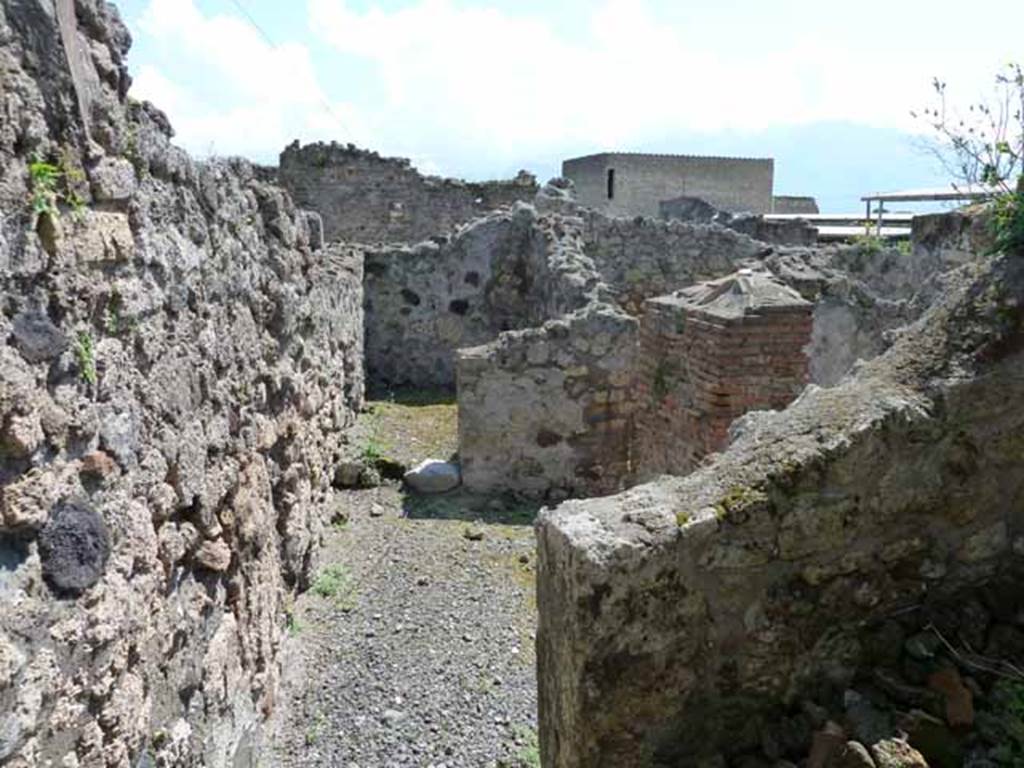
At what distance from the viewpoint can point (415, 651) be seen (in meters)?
4.73

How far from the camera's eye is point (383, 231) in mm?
19000

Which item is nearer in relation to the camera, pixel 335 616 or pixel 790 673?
pixel 790 673

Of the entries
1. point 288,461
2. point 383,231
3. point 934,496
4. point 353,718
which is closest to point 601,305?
point 288,461

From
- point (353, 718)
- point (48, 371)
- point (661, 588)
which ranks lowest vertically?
point (353, 718)

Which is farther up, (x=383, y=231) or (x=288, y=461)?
(x=383, y=231)

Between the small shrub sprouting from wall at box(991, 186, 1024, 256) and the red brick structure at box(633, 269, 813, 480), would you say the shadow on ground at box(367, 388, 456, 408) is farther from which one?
the small shrub sprouting from wall at box(991, 186, 1024, 256)

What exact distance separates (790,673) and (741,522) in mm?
414

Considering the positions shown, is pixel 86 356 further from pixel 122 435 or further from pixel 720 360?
pixel 720 360

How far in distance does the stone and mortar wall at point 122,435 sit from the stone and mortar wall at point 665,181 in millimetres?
23415

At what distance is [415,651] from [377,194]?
15.2 m

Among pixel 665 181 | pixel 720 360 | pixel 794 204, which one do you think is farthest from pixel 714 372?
pixel 794 204

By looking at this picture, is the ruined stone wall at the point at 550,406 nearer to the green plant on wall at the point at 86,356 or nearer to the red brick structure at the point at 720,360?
the red brick structure at the point at 720,360

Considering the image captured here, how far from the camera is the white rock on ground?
7305 millimetres

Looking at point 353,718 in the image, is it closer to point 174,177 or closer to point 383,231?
point 174,177
